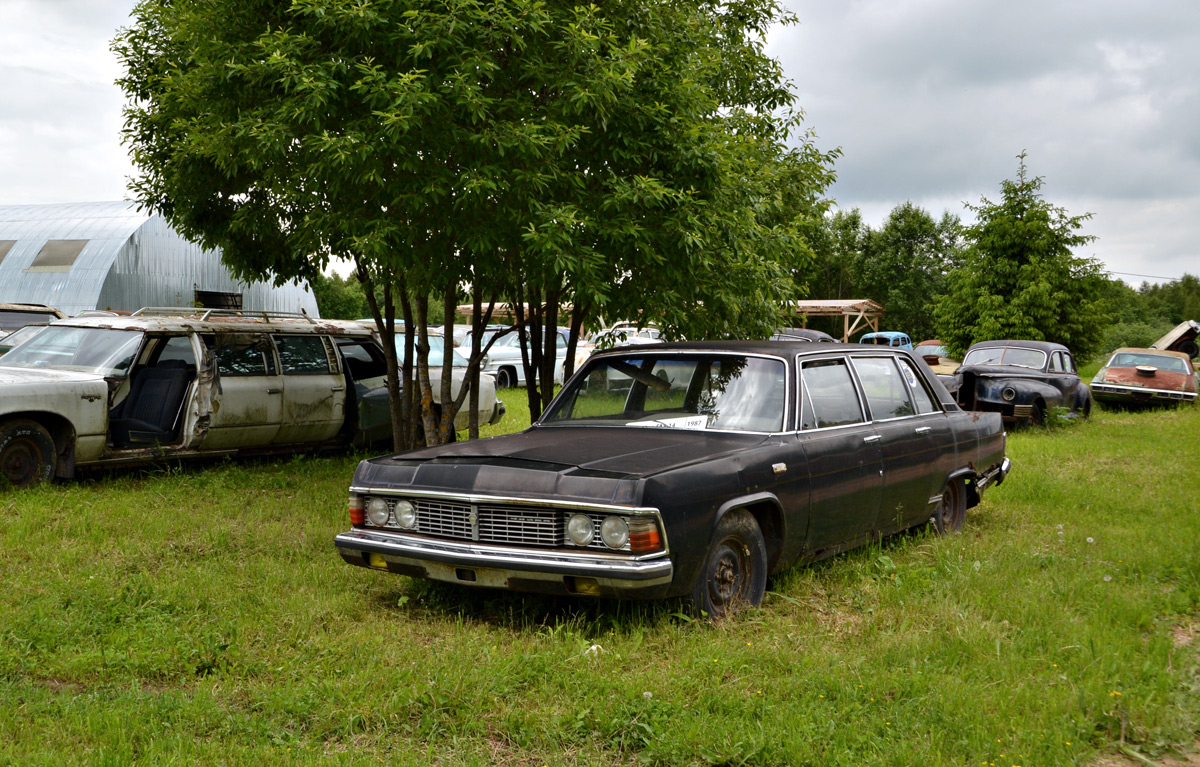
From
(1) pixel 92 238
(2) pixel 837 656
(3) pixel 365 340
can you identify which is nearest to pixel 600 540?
(2) pixel 837 656

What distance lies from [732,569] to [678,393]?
1.28m

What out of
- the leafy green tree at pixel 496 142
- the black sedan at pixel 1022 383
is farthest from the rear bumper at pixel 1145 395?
the leafy green tree at pixel 496 142

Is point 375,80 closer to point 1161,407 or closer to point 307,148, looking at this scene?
point 307,148

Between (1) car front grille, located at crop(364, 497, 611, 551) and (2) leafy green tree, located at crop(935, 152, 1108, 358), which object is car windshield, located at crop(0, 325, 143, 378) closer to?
(1) car front grille, located at crop(364, 497, 611, 551)

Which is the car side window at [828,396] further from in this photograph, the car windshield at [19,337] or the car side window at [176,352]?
the car windshield at [19,337]

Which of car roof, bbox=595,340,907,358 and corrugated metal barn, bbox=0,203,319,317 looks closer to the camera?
car roof, bbox=595,340,907,358

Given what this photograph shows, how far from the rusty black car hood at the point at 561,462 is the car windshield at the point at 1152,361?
18.5 meters

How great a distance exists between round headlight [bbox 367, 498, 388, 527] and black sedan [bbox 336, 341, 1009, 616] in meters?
0.01

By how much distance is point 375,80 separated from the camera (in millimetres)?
7004

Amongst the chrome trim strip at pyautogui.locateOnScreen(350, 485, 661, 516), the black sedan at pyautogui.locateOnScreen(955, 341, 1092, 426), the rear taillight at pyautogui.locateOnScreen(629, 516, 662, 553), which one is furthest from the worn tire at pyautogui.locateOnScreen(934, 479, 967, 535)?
the black sedan at pyautogui.locateOnScreen(955, 341, 1092, 426)

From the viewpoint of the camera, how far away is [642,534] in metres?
4.62

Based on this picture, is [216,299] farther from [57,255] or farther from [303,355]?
[303,355]

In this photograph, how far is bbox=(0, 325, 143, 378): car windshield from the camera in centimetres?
919

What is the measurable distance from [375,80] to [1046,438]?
11370 millimetres
